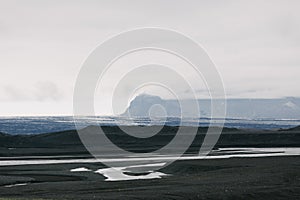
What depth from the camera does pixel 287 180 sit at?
4766cm

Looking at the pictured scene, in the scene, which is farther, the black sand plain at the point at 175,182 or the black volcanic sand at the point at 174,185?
the black sand plain at the point at 175,182

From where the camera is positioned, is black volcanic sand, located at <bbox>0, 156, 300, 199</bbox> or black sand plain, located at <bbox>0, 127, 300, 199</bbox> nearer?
black volcanic sand, located at <bbox>0, 156, 300, 199</bbox>

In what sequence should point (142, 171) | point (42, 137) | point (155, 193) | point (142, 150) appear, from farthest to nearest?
point (42, 137)
point (142, 150)
point (142, 171)
point (155, 193)

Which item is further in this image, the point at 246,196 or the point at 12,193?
the point at 12,193

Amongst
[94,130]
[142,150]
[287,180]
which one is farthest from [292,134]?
[287,180]

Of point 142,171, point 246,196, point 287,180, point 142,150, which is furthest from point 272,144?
point 246,196

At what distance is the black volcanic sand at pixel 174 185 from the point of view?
38.4 meters

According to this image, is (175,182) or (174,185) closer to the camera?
(174,185)

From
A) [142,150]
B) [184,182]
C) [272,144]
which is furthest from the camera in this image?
[272,144]

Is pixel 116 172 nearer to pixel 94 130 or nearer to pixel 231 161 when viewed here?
pixel 231 161

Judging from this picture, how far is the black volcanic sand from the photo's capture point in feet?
126

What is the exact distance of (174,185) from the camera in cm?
4434

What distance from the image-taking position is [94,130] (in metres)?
161

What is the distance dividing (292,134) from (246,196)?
104 metres
